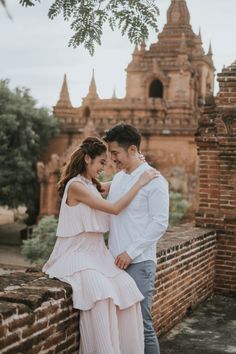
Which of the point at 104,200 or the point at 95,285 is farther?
the point at 104,200

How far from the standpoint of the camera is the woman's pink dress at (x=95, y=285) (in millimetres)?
3668

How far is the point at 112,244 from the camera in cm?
406

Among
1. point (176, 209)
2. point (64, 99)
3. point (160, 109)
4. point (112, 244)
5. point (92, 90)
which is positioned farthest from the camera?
point (92, 90)

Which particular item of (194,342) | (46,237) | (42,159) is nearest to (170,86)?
(42,159)

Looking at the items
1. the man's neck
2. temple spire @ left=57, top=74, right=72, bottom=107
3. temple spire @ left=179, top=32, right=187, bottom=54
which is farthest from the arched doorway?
the man's neck

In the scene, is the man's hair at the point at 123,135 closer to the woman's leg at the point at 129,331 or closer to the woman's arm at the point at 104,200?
the woman's arm at the point at 104,200

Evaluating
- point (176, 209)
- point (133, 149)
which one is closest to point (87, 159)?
point (133, 149)

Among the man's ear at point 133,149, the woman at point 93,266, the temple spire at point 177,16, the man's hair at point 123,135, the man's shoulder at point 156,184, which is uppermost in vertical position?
the temple spire at point 177,16

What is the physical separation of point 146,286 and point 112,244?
0.36 m

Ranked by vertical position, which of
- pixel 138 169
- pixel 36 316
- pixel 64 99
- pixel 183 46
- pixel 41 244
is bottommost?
pixel 41 244

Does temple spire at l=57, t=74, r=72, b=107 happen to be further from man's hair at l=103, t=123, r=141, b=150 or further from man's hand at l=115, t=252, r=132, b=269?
man's hand at l=115, t=252, r=132, b=269

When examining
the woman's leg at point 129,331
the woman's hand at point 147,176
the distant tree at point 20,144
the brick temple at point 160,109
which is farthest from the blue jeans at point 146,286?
the distant tree at point 20,144

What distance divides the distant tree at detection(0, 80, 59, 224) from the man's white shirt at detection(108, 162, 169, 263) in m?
24.0

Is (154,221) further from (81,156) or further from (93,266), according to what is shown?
(81,156)
